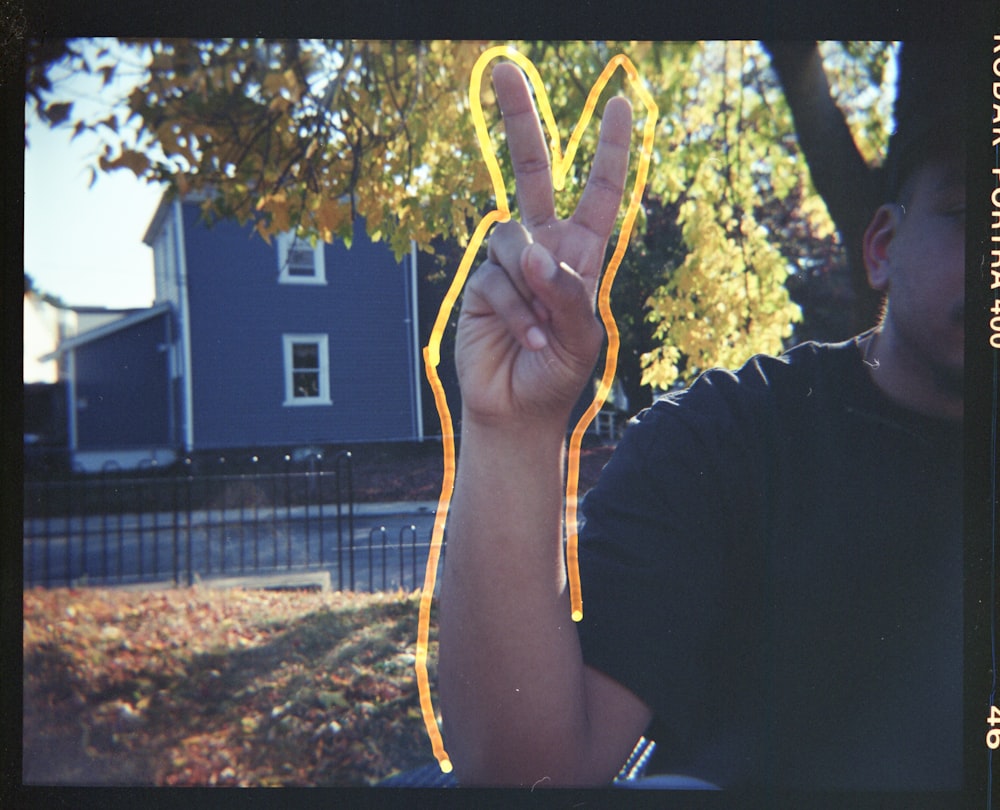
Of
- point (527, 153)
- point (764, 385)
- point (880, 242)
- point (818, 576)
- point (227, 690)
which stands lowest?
point (227, 690)

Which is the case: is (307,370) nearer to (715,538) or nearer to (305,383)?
(305,383)

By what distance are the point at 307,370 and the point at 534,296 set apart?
856 millimetres

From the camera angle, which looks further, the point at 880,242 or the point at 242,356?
the point at 242,356

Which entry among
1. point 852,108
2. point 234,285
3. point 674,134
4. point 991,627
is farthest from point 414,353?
point 991,627

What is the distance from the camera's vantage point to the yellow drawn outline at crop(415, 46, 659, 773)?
2.21 meters

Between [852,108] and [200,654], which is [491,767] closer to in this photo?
[200,654]

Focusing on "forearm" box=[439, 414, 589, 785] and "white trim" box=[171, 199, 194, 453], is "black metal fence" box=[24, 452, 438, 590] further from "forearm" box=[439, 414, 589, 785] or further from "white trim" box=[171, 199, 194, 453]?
"forearm" box=[439, 414, 589, 785]

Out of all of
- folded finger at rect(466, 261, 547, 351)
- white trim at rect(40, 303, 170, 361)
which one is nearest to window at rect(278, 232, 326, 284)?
white trim at rect(40, 303, 170, 361)

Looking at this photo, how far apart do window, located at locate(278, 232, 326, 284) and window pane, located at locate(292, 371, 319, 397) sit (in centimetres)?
28

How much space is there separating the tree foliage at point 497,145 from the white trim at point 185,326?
4.3 inches

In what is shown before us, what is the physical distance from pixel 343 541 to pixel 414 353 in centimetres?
63

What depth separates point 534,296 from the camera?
Result: 180cm

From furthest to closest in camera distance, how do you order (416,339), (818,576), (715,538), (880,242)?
(416,339) < (880,242) < (818,576) < (715,538)

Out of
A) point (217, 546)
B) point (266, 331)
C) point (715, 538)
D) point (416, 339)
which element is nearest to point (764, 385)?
point (715, 538)
